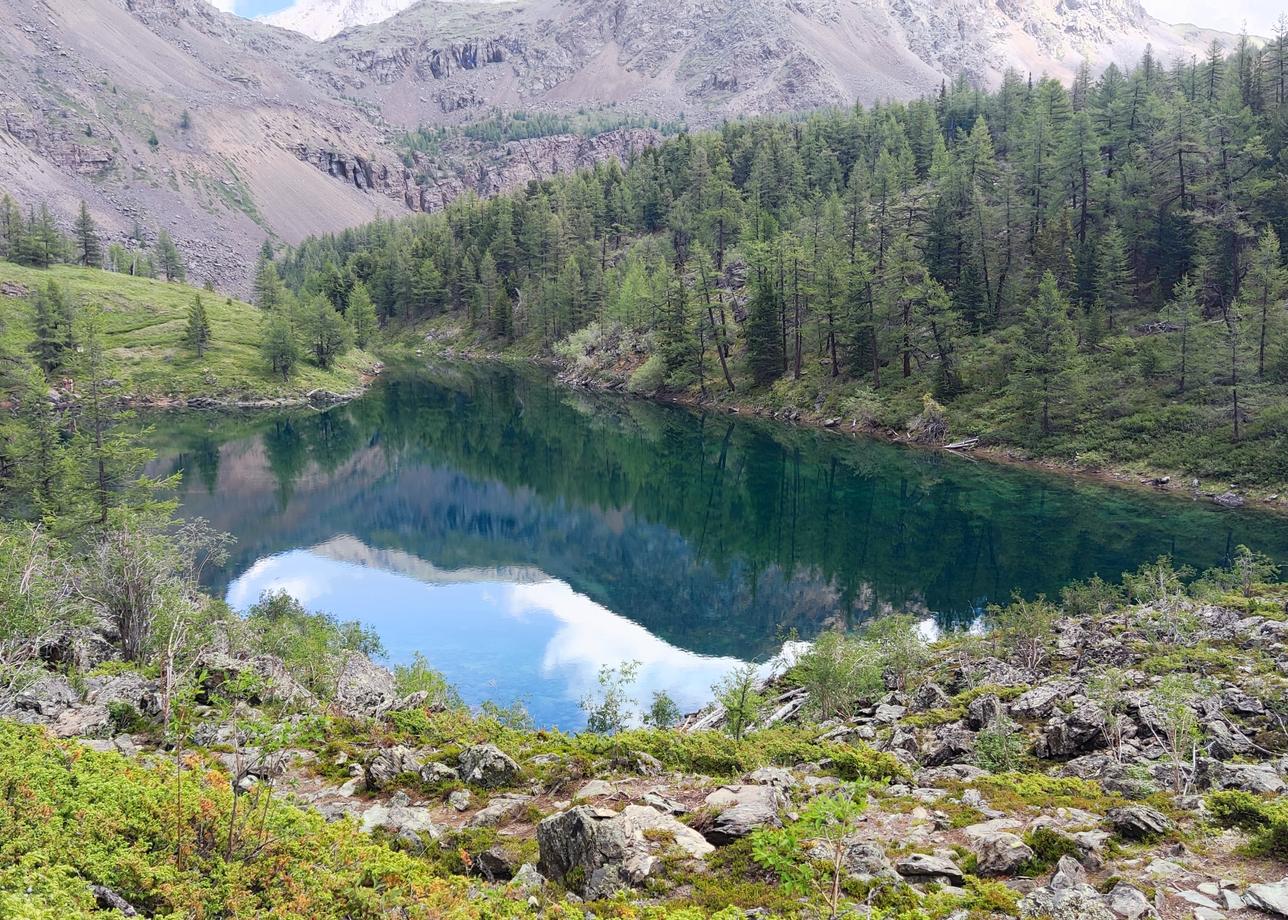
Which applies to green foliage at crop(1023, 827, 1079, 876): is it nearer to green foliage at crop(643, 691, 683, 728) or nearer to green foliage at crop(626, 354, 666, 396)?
green foliage at crop(643, 691, 683, 728)

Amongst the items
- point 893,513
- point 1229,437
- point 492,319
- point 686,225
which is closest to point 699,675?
point 893,513

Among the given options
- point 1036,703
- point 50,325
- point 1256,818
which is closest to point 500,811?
point 1256,818

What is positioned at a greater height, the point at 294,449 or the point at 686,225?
the point at 686,225

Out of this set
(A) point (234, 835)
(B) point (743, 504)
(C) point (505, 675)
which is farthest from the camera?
(B) point (743, 504)

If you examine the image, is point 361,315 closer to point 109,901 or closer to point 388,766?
point 388,766

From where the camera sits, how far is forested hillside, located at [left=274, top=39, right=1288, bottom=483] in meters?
61.8

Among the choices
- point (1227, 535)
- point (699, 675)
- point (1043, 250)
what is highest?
point (1043, 250)

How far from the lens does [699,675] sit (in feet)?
117

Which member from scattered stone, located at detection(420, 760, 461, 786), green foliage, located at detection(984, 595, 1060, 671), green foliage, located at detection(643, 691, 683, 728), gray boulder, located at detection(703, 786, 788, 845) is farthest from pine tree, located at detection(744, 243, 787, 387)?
gray boulder, located at detection(703, 786, 788, 845)

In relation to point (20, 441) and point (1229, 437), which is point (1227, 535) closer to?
point (1229, 437)

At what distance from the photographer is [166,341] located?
11412 cm

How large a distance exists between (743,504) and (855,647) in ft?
113

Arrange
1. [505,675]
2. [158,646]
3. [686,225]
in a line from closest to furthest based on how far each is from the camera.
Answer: [158,646], [505,675], [686,225]

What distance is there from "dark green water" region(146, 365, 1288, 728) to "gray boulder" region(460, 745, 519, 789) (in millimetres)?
14156
